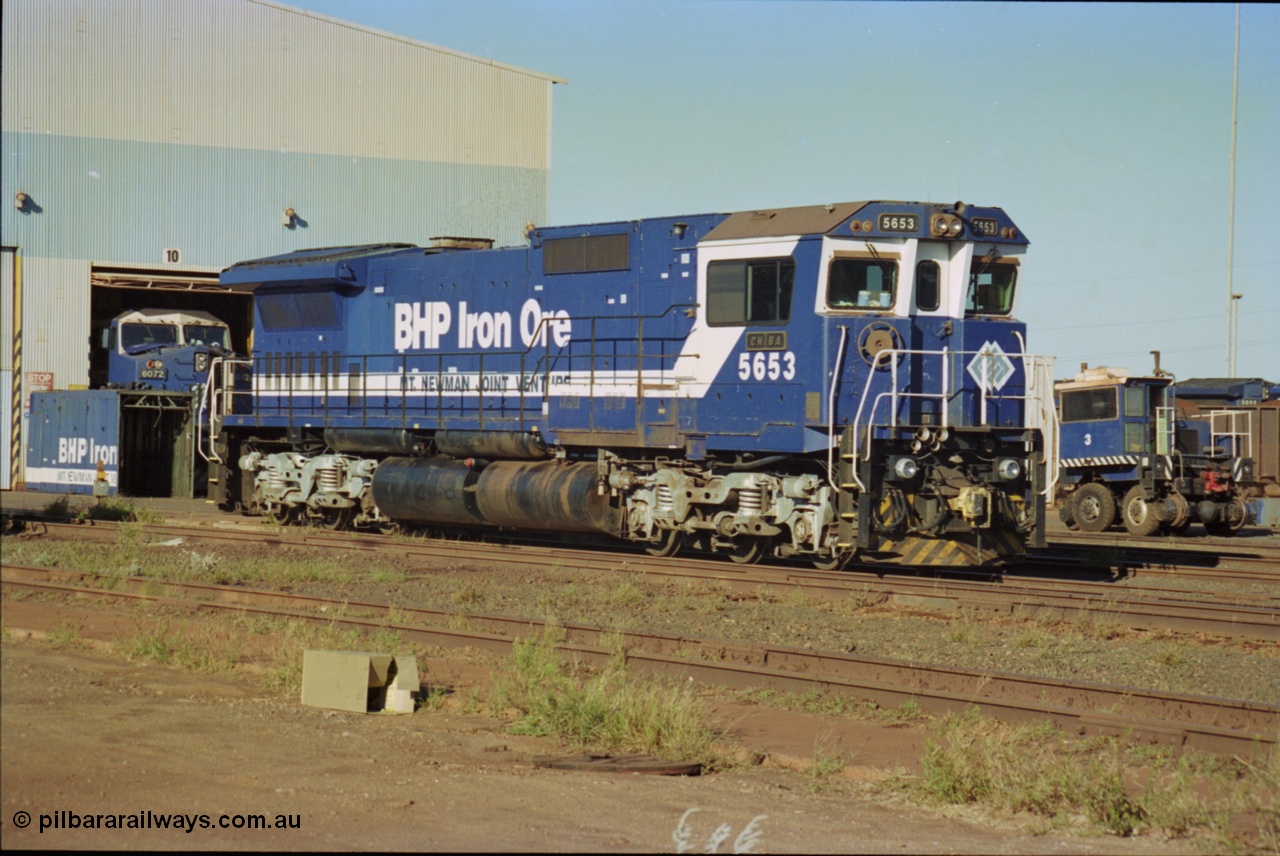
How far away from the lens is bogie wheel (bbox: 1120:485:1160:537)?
2173 cm

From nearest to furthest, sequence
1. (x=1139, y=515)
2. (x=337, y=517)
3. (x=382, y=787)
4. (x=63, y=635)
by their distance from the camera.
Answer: (x=382, y=787) < (x=63, y=635) < (x=337, y=517) < (x=1139, y=515)

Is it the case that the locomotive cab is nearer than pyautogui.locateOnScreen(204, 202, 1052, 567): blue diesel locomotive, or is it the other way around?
pyautogui.locateOnScreen(204, 202, 1052, 567): blue diesel locomotive

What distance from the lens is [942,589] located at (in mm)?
12656

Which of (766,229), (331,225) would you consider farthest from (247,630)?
(331,225)

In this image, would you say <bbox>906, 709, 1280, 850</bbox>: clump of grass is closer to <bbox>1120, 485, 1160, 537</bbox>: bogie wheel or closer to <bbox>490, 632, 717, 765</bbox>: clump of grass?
<bbox>490, 632, 717, 765</bbox>: clump of grass

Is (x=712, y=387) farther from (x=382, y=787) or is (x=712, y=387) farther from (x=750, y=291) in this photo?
(x=382, y=787)

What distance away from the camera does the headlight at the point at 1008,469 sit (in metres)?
13.4

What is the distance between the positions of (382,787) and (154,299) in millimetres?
33444

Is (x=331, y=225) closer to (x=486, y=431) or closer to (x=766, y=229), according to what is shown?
(x=486, y=431)

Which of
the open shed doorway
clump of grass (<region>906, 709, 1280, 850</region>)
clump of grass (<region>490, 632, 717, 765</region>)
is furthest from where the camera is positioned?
the open shed doorway

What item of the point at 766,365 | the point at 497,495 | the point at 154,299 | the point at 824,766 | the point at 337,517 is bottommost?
the point at 824,766

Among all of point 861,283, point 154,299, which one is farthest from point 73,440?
point 861,283

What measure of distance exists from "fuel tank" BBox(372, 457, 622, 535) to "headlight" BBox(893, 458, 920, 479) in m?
3.70

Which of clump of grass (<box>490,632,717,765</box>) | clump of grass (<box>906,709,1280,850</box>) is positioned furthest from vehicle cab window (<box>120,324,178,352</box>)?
clump of grass (<box>906,709,1280,850</box>)
